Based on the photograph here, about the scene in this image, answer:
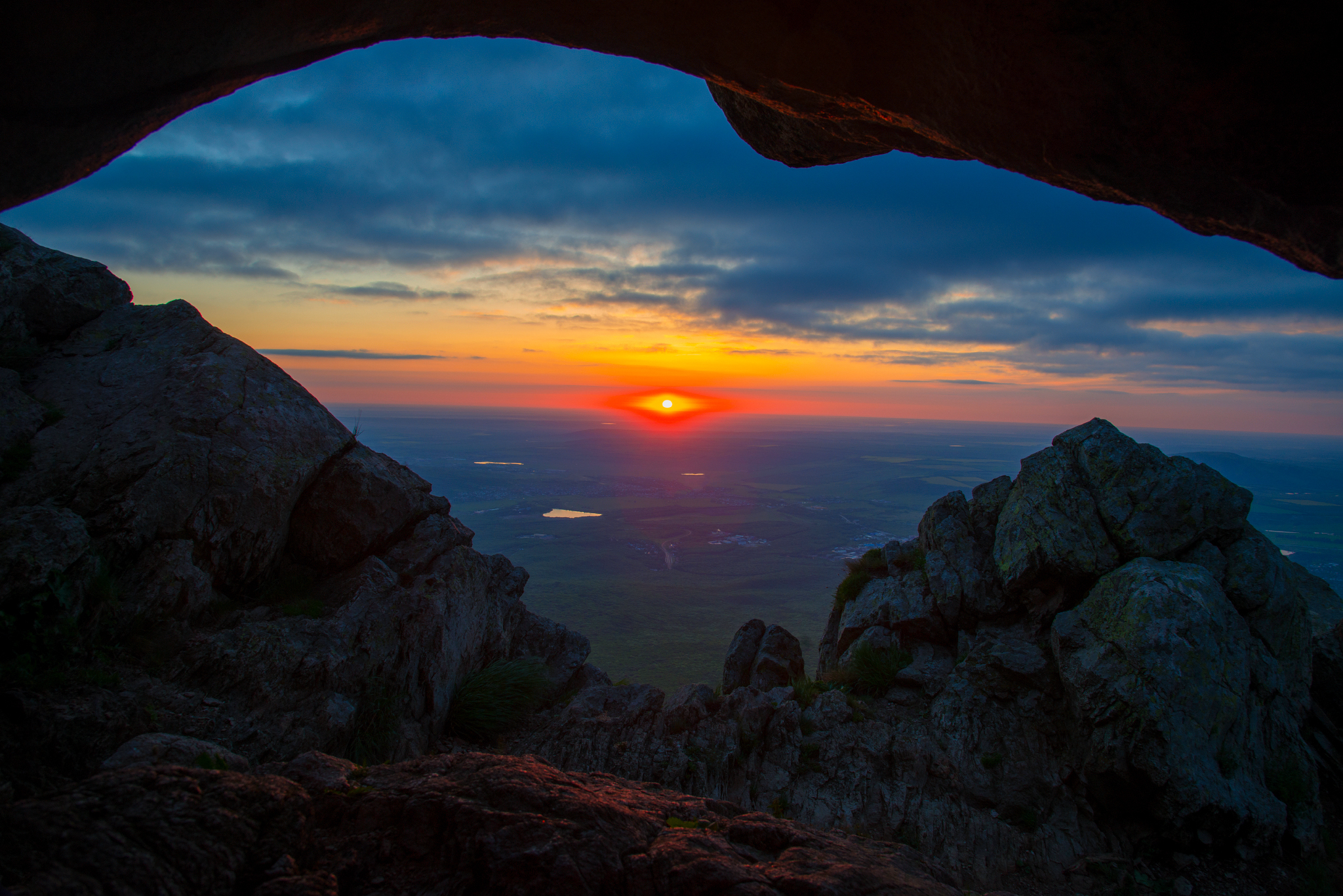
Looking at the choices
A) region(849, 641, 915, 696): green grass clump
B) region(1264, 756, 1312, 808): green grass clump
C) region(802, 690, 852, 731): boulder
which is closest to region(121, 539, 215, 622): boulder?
region(802, 690, 852, 731): boulder

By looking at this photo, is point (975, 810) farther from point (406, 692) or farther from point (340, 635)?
point (340, 635)

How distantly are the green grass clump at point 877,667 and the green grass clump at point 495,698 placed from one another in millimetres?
6755

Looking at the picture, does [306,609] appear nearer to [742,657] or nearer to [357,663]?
[357,663]

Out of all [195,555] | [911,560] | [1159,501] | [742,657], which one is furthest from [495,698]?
[1159,501]

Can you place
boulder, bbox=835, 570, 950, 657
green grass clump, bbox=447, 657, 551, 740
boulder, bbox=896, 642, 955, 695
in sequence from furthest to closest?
boulder, bbox=835, 570, 950, 657 < boulder, bbox=896, 642, 955, 695 < green grass clump, bbox=447, 657, 551, 740

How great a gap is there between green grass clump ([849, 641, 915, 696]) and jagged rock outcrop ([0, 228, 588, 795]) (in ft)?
25.6

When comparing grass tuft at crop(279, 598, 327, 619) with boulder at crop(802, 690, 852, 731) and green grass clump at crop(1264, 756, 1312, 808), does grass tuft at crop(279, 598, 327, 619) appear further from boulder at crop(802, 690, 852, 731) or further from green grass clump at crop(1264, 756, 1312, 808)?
green grass clump at crop(1264, 756, 1312, 808)

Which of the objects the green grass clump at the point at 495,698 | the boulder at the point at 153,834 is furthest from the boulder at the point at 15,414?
the green grass clump at the point at 495,698

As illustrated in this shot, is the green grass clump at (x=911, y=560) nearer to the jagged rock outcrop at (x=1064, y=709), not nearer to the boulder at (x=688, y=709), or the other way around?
the jagged rock outcrop at (x=1064, y=709)

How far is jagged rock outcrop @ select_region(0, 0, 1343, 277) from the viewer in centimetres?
366

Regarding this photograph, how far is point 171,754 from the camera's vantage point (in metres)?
4.62

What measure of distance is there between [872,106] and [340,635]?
9133mm

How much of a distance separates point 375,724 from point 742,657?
9678 mm

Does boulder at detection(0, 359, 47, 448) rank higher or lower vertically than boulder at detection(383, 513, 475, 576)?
higher
